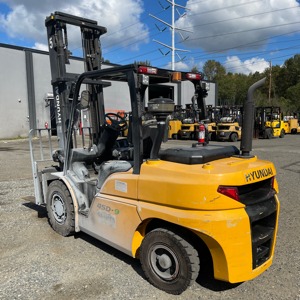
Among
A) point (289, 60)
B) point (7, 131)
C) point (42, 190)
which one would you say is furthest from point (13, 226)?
point (289, 60)

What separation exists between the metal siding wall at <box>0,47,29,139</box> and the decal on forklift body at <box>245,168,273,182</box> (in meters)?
25.7

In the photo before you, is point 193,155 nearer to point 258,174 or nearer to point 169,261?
point 258,174

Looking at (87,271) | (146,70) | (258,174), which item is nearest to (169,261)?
(87,271)

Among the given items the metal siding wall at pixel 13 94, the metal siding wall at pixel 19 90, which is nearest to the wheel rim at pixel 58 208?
the metal siding wall at pixel 19 90

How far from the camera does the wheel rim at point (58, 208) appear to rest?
4.50 metres

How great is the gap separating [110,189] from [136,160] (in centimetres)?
55

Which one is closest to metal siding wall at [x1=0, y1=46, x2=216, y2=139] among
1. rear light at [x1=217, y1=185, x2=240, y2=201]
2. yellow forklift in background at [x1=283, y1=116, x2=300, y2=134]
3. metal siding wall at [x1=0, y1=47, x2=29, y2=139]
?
metal siding wall at [x1=0, y1=47, x2=29, y2=139]

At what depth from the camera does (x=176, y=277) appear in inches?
122

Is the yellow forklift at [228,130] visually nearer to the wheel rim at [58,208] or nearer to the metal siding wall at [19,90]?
the metal siding wall at [19,90]

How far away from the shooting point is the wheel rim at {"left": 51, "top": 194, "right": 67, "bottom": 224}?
4.50 metres

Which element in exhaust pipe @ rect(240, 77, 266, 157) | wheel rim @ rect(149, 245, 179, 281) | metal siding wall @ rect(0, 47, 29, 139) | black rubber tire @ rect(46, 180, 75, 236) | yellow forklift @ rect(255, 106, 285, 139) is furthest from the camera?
metal siding wall @ rect(0, 47, 29, 139)

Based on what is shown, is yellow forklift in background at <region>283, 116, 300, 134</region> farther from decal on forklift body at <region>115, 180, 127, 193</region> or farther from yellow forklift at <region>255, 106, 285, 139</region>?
decal on forklift body at <region>115, 180, 127, 193</region>

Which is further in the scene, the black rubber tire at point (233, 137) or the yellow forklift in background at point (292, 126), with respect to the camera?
the yellow forklift in background at point (292, 126)

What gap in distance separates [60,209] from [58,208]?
6cm
